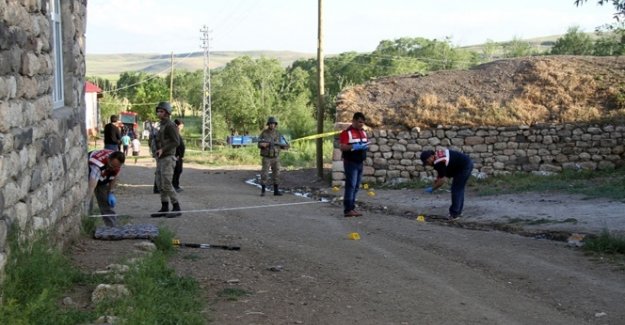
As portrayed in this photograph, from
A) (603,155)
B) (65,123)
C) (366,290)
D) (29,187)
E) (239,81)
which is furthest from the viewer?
(239,81)

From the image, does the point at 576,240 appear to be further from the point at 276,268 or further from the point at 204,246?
the point at 204,246

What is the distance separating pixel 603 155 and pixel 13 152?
1677 cm

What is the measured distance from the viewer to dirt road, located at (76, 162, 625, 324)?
21.4 ft

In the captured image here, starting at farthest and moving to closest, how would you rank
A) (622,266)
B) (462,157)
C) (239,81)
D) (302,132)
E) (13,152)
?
(239,81)
(302,132)
(462,157)
(622,266)
(13,152)

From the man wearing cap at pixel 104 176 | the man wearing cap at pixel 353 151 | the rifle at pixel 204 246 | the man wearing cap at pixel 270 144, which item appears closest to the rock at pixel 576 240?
the man wearing cap at pixel 353 151

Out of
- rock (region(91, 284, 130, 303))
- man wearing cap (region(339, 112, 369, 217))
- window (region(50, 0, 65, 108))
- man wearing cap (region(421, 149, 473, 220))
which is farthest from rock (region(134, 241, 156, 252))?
man wearing cap (region(421, 149, 473, 220))

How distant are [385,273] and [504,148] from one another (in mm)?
12145

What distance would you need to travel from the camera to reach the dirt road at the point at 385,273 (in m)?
6.51

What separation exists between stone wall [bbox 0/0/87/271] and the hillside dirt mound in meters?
12.1

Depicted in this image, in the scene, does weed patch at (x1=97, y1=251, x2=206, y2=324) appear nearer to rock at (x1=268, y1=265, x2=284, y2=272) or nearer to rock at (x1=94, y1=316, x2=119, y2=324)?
rock at (x1=94, y1=316, x2=119, y2=324)

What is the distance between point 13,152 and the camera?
18.3ft

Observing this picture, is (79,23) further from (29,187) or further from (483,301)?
(483,301)

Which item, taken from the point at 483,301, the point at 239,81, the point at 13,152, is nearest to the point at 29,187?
the point at 13,152

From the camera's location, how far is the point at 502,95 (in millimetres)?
20688
